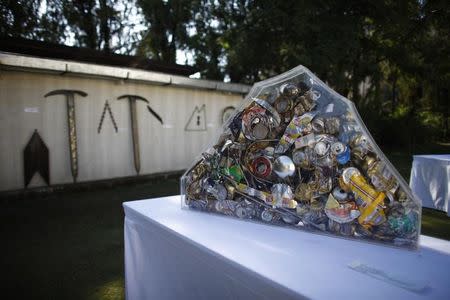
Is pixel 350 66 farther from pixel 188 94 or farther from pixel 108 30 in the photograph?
pixel 108 30

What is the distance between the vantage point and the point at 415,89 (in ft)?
56.1

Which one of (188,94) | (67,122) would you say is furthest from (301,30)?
(67,122)

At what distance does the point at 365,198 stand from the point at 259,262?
1.73 feet

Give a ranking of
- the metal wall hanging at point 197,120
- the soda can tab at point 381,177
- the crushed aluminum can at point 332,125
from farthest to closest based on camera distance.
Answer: the metal wall hanging at point 197,120, the crushed aluminum can at point 332,125, the soda can tab at point 381,177

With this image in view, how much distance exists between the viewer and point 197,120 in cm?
777

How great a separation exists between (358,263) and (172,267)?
33.0 inches

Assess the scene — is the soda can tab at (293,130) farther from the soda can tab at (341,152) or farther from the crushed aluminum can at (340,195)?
the crushed aluminum can at (340,195)

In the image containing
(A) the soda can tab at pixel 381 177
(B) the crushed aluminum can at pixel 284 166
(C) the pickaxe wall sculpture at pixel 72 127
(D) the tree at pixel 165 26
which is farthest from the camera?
(D) the tree at pixel 165 26

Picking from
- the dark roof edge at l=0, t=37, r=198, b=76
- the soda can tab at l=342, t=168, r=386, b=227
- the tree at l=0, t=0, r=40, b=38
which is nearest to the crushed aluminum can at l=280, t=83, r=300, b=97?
the soda can tab at l=342, t=168, r=386, b=227

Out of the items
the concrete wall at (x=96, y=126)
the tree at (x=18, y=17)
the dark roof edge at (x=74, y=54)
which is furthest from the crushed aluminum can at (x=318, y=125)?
the tree at (x=18, y=17)

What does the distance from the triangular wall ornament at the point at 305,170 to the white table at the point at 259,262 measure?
3.2 inches

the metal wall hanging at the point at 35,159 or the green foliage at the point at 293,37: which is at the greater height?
the green foliage at the point at 293,37

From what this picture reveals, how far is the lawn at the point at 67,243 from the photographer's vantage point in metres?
2.43

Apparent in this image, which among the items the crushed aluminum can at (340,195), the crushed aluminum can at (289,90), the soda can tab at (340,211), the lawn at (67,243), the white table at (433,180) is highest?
the crushed aluminum can at (289,90)
